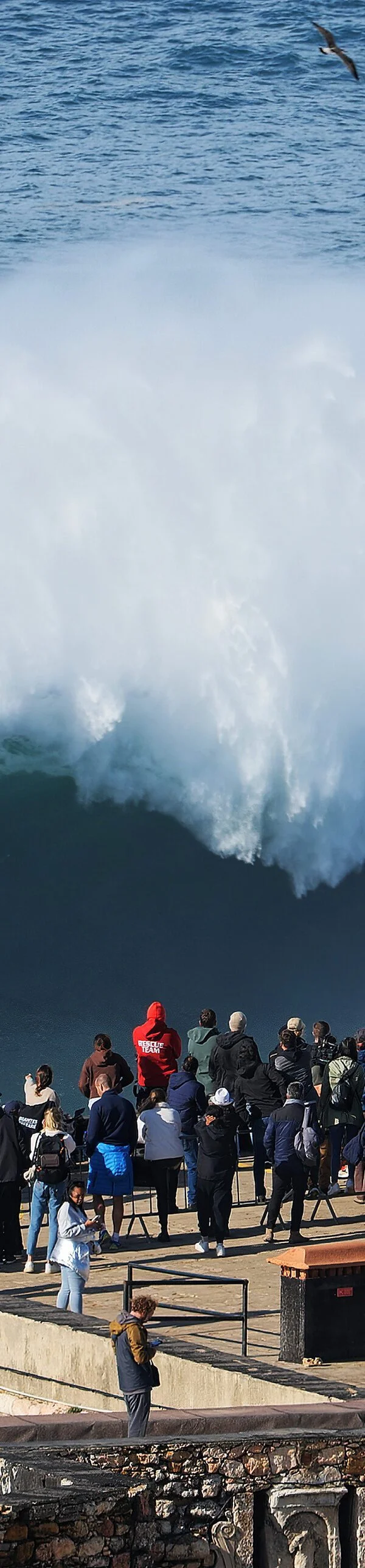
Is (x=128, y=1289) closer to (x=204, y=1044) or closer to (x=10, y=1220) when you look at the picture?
(x=10, y=1220)

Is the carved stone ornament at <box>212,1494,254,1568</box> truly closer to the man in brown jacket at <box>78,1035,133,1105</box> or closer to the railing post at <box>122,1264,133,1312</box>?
the railing post at <box>122,1264,133,1312</box>

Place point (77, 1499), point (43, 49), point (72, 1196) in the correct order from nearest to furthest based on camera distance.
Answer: point (77, 1499) → point (72, 1196) → point (43, 49)

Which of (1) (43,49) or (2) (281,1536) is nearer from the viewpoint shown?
(2) (281,1536)

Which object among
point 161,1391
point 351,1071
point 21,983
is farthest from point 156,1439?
point 21,983

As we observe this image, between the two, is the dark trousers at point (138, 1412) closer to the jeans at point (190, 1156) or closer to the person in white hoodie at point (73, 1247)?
the person in white hoodie at point (73, 1247)

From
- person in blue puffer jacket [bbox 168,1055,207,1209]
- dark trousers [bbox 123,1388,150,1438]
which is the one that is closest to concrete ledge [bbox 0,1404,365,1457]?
dark trousers [bbox 123,1388,150,1438]

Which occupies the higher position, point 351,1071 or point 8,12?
point 8,12

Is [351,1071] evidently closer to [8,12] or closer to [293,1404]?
[293,1404]

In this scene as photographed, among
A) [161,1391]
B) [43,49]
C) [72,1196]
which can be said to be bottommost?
[161,1391]
